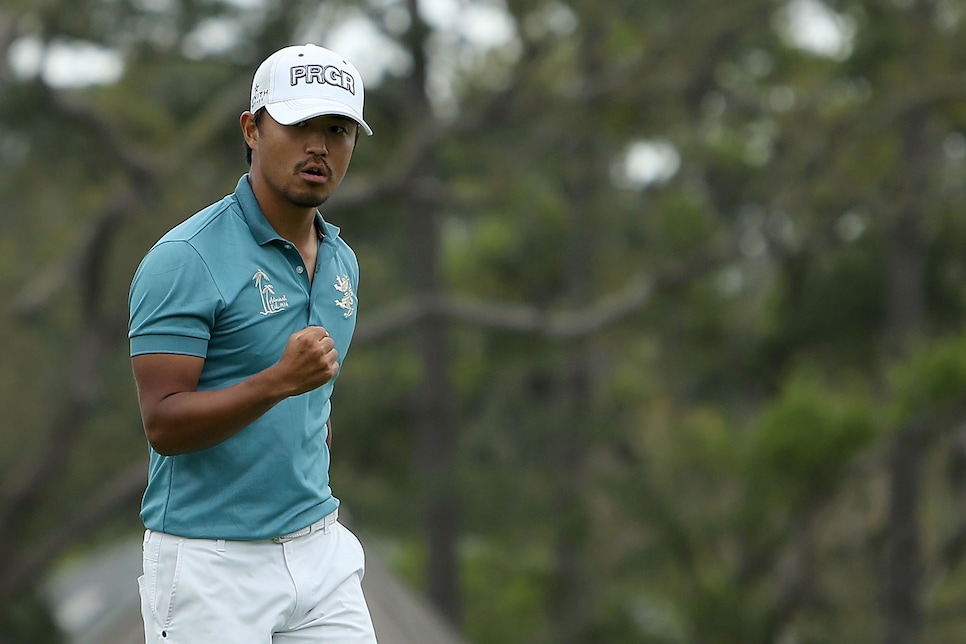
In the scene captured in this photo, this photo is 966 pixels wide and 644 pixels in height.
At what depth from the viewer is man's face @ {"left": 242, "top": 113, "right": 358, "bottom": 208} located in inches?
96.9

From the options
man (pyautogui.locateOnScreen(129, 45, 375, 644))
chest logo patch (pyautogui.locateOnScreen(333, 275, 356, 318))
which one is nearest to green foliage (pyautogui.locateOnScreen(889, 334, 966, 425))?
chest logo patch (pyautogui.locateOnScreen(333, 275, 356, 318))

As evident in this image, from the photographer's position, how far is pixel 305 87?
2445 millimetres

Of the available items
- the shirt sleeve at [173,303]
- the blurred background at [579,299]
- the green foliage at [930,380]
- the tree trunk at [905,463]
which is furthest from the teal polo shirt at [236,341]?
the tree trunk at [905,463]

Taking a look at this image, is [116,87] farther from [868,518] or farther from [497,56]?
[868,518]

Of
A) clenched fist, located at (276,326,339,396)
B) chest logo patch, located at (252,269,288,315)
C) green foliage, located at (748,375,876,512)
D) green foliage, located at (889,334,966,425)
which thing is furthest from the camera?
green foliage, located at (748,375,876,512)

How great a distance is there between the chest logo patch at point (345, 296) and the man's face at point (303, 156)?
0.18 metres

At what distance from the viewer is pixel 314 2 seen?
14672mm

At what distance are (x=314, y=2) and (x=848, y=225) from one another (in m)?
7.87

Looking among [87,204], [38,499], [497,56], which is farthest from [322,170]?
[87,204]

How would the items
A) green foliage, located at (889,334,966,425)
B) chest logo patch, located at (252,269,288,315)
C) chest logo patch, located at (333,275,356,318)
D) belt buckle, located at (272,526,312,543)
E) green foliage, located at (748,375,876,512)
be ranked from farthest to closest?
green foliage, located at (748,375,876,512) → green foliage, located at (889,334,966,425) → chest logo patch, located at (333,275,356,318) → belt buckle, located at (272,526,312,543) → chest logo patch, located at (252,269,288,315)

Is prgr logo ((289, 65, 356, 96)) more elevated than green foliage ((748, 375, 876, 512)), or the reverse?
prgr logo ((289, 65, 356, 96))

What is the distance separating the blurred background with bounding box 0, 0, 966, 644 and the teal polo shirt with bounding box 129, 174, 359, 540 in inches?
383

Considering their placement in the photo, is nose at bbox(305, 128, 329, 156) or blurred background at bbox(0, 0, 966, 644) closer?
nose at bbox(305, 128, 329, 156)

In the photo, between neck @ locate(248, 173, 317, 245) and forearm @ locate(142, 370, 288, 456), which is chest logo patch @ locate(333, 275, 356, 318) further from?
forearm @ locate(142, 370, 288, 456)
